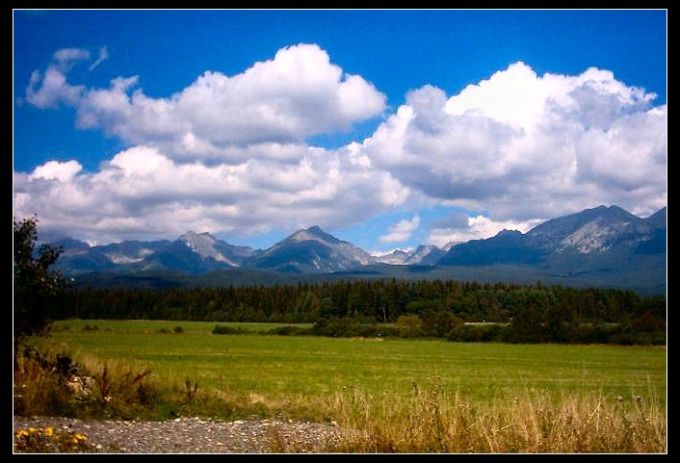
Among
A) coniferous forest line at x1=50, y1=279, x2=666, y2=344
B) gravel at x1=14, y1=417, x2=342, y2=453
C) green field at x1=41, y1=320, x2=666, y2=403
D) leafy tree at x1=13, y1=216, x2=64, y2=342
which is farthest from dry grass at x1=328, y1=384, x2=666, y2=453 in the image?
coniferous forest line at x1=50, y1=279, x2=666, y2=344

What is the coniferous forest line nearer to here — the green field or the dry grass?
the green field

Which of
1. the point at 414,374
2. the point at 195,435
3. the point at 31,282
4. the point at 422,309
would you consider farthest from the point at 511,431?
the point at 422,309

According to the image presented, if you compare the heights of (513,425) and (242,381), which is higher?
(513,425)

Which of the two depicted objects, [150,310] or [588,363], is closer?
Result: [588,363]

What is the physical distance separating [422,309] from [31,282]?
105354mm

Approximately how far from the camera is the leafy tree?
11609 mm

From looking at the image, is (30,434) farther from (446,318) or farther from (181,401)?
(446,318)

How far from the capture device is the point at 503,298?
114 metres

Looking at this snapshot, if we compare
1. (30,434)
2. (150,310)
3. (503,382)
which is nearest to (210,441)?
(30,434)

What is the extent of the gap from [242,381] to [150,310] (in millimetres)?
103415

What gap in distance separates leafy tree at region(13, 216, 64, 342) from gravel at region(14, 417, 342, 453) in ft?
7.85

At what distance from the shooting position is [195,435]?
1039 cm

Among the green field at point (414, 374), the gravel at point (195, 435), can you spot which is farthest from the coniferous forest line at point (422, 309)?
the gravel at point (195, 435)

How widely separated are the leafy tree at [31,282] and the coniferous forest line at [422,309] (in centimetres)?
6175
